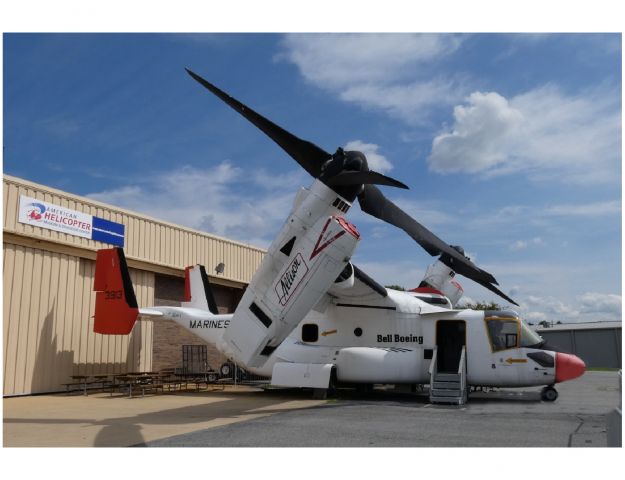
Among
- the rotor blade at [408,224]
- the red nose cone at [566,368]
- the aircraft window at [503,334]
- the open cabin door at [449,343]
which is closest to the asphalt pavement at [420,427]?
the red nose cone at [566,368]

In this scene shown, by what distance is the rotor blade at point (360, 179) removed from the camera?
33.2ft

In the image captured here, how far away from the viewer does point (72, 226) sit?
57.9ft

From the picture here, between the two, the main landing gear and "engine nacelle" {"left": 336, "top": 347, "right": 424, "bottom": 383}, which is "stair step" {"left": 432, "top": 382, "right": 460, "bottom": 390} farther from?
the main landing gear

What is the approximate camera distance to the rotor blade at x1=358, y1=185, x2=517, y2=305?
1356cm

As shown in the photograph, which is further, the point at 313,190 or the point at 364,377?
the point at 364,377

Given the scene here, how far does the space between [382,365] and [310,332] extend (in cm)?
241

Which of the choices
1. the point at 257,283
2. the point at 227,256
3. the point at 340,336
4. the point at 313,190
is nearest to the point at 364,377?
the point at 340,336

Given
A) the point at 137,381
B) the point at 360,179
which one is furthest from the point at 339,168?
the point at 137,381

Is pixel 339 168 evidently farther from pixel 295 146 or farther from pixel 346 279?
pixel 346 279

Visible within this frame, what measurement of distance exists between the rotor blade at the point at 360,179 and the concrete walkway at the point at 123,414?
16.4 ft

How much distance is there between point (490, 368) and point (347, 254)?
18.6ft

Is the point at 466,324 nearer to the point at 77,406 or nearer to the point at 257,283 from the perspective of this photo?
the point at 257,283

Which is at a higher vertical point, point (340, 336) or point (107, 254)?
point (107, 254)

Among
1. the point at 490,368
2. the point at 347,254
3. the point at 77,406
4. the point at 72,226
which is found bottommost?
the point at 77,406
